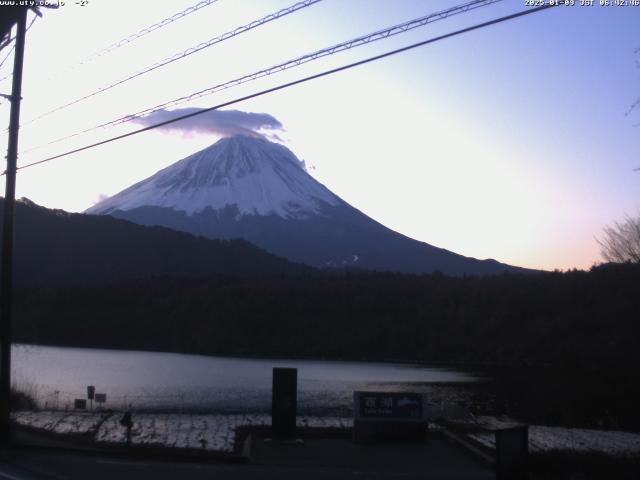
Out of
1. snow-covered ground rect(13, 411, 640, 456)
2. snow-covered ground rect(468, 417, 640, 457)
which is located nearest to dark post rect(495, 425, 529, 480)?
snow-covered ground rect(468, 417, 640, 457)

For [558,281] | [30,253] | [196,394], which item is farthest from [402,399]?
[30,253]

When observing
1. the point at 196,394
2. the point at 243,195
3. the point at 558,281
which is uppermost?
the point at 243,195

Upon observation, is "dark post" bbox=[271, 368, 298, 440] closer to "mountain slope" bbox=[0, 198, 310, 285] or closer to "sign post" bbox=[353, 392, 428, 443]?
"sign post" bbox=[353, 392, 428, 443]

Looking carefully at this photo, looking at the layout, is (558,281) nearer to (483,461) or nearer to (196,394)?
(196,394)

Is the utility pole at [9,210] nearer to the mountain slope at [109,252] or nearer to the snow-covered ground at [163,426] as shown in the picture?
the snow-covered ground at [163,426]

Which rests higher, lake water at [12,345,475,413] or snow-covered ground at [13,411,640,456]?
snow-covered ground at [13,411,640,456]
